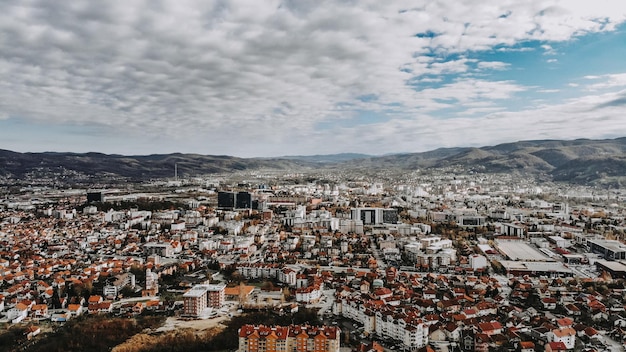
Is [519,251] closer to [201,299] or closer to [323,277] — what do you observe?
[323,277]

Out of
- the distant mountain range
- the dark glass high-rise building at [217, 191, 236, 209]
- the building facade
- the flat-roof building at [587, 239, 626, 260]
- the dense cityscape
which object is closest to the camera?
the building facade

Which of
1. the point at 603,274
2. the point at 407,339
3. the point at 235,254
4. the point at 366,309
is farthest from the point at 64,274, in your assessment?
the point at 603,274

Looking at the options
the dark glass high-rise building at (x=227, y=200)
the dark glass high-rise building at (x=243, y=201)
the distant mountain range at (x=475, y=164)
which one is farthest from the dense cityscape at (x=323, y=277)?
the distant mountain range at (x=475, y=164)

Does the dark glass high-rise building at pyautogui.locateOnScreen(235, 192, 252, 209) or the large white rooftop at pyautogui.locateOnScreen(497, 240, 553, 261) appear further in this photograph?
the dark glass high-rise building at pyautogui.locateOnScreen(235, 192, 252, 209)

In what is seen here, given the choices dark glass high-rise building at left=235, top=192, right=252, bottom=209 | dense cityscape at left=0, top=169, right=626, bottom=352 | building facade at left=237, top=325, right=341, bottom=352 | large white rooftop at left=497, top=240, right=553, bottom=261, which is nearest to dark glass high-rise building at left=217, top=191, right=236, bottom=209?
dark glass high-rise building at left=235, top=192, right=252, bottom=209

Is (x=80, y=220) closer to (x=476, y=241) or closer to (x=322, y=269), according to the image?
(x=322, y=269)

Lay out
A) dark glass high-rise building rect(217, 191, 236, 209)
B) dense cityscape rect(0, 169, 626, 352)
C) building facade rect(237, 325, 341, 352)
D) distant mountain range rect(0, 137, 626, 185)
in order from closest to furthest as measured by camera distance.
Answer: building facade rect(237, 325, 341, 352) → dense cityscape rect(0, 169, 626, 352) → dark glass high-rise building rect(217, 191, 236, 209) → distant mountain range rect(0, 137, 626, 185)

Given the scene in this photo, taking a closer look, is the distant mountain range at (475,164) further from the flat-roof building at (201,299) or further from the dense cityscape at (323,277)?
the flat-roof building at (201,299)

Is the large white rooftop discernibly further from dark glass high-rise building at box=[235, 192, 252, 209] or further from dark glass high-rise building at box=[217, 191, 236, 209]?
dark glass high-rise building at box=[217, 191, 236, 209]
